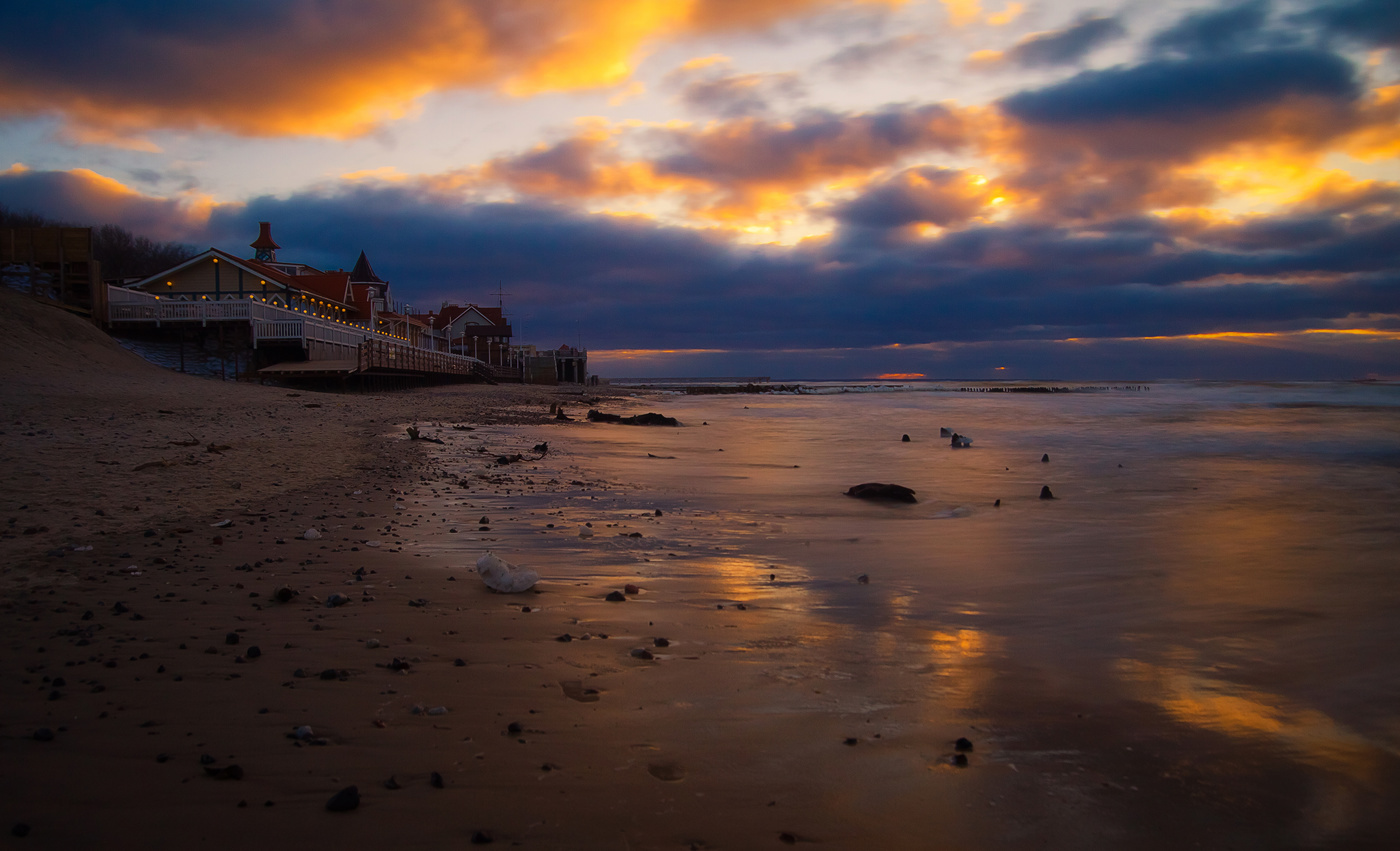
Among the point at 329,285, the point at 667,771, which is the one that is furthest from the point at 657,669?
the point at 329,285

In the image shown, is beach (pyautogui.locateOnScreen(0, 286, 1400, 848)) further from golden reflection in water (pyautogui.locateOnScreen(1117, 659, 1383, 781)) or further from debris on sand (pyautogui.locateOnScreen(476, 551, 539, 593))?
debris on sand (pyautogui.locateOnScreen(476, 551, 539, 593))

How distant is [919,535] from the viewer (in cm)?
783

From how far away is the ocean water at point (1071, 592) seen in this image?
3436 mm

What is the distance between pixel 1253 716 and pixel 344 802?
161 inches

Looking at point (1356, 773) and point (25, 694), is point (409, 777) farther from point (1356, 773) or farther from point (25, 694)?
point (1356, 773)

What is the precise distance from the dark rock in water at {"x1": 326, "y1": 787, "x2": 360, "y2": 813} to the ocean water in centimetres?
168

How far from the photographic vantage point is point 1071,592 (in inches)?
229

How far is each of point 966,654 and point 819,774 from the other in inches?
69.3

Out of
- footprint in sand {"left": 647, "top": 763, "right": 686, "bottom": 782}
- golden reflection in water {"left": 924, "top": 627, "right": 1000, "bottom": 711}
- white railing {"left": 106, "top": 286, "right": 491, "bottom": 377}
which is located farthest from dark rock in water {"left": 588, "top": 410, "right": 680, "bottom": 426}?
footprint in sand {"left": 647, "top": 763, "right": 686, "bottom": 782}

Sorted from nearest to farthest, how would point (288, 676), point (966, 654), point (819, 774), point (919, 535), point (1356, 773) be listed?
point (819, 774) → point (1356, 773) → point (288, 676) → point (966, 654) → point (919, 535)

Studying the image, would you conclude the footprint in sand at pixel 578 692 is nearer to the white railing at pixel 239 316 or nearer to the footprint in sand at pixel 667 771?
the footprint in sand at pixel 667 771

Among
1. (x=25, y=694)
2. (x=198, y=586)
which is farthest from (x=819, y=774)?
(x=198, y=586)

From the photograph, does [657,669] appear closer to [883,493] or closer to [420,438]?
[883,493]

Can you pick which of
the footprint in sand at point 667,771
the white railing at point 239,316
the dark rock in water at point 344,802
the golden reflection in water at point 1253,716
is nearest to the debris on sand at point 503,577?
the footprint in sand at point 667,771
